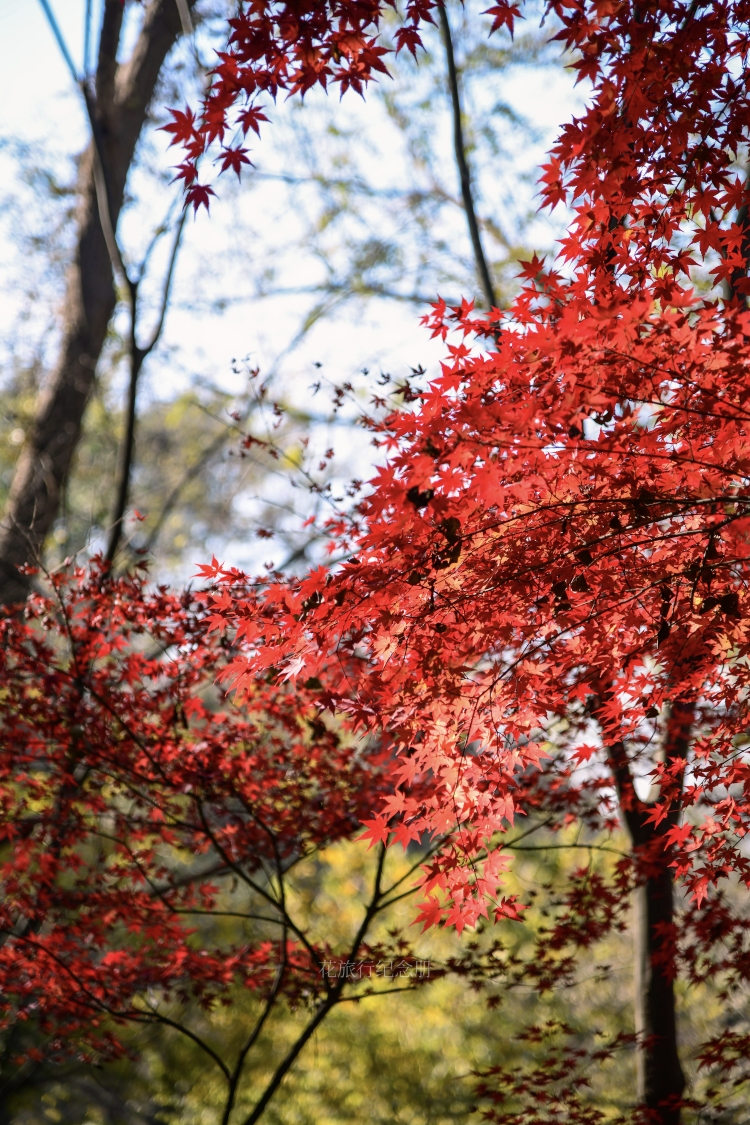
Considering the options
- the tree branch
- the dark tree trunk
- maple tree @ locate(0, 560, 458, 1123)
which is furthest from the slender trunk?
the tree branch

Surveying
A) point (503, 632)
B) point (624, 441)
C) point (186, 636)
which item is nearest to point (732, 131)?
point (624, 441)

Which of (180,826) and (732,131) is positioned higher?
(732,131)

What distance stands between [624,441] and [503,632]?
0.71 meters

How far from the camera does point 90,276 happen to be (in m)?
6.57

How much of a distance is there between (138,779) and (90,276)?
456 centimetres

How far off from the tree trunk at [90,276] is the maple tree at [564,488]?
13.1ft

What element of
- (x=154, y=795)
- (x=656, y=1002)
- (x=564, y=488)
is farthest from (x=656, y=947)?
(x=564, y=488)

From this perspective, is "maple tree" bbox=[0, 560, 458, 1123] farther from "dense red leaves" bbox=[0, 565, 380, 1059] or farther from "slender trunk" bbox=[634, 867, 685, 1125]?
"slender trunk" bbox=[634, 867, 685, 1125]

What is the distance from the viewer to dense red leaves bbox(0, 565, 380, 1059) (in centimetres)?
368

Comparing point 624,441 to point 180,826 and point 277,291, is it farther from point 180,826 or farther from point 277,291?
point 277,291

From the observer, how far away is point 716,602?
2498 millimetres

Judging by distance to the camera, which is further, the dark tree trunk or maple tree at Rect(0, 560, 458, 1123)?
the dark tree trunk

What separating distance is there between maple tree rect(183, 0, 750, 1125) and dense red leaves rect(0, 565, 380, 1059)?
3.70 ft

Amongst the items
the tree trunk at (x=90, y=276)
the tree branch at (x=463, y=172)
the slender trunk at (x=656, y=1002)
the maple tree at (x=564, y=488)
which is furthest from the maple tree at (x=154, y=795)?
the tree branch at (x=463, y=172)
